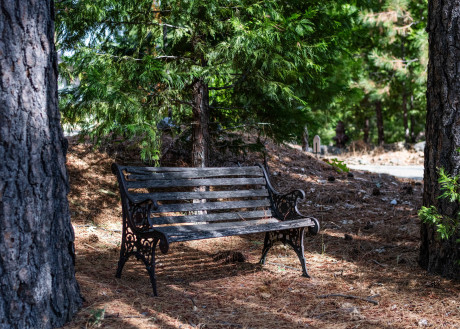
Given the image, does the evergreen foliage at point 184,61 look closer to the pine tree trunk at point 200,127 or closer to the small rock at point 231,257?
the pine tree trunk at point 200,127

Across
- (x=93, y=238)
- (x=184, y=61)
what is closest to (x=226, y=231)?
(x=93, y=238)

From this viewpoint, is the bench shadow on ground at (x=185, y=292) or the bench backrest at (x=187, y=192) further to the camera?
the bench backrest at (x=187, y=192)

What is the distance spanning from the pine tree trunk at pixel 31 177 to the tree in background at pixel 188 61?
176 cm

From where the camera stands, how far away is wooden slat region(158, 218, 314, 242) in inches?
143

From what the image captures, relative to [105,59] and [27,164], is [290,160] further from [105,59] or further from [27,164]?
[27,164]

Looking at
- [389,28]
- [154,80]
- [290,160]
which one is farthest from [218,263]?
[389,28]

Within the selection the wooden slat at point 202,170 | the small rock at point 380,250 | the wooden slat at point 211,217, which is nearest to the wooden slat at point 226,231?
the wooden slat at point 211,217

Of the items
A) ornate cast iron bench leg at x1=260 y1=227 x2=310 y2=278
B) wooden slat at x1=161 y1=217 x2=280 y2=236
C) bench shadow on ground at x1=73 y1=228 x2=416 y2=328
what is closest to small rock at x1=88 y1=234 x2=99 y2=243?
bench shadow on ground at x1=73 y1=228 x2=416 y2=328

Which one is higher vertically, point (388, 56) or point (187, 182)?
point (388, 56)

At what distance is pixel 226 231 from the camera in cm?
387

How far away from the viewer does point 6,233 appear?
257 centimetres

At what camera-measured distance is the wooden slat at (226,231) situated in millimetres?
3627

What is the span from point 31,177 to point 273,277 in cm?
253

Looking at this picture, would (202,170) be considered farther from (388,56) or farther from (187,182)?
(388,56)
